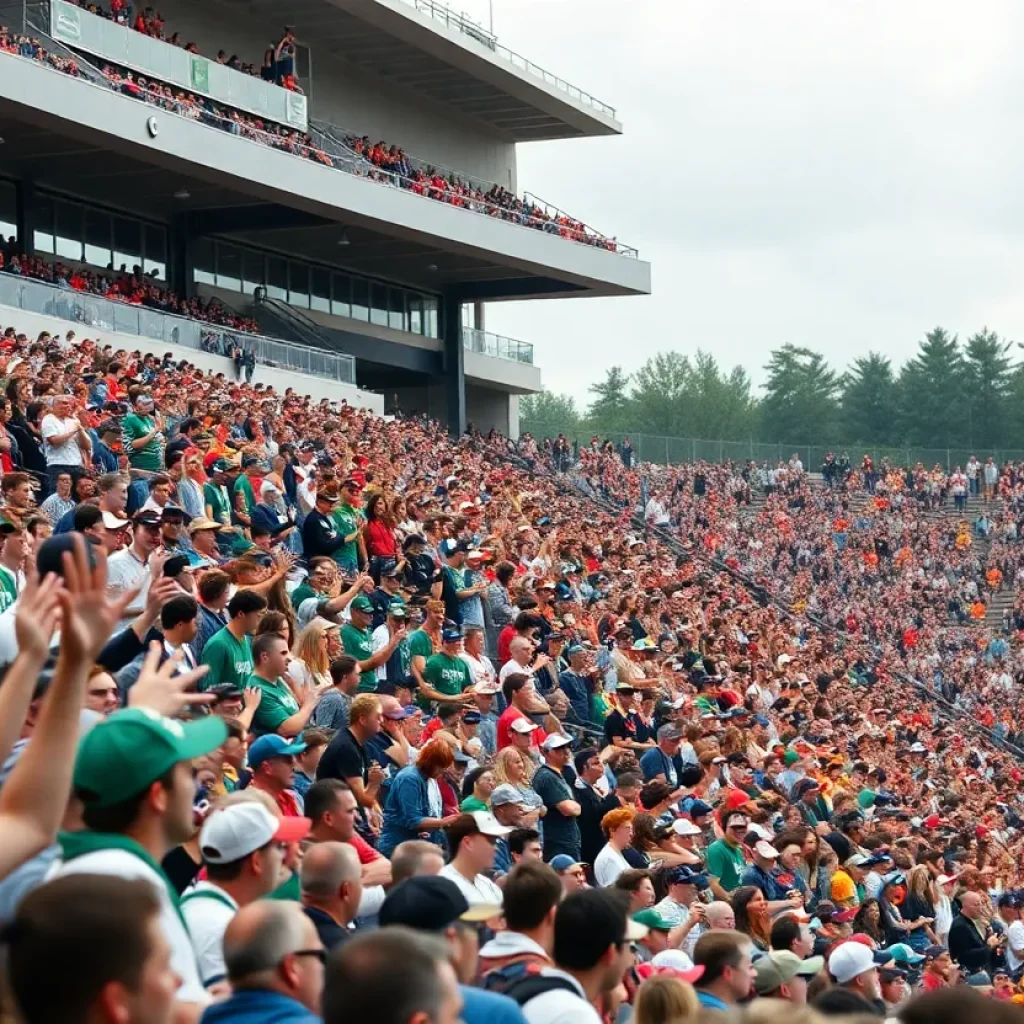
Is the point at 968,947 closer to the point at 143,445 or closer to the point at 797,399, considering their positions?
the point at 143,445

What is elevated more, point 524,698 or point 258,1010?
point 258,1010

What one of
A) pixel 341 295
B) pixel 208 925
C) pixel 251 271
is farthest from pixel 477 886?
pixel 341 295

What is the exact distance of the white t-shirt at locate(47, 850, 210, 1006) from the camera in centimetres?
367

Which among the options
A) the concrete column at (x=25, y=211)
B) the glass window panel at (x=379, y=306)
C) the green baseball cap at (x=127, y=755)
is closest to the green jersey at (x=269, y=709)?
the green baseball cap at (x=127, y=755)

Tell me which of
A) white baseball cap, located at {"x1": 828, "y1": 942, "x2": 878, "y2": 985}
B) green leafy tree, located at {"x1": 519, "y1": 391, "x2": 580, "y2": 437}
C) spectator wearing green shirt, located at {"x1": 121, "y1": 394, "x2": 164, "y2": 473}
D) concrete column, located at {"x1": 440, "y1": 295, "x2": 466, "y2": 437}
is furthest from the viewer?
green leafy tree, located at {"x1": 519, "y1": 391, "x2": 580, "y2": 437}

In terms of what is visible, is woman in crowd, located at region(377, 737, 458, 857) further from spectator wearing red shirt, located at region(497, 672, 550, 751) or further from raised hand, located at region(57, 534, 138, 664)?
raised hand, located at region(57, 534, 138, 664)

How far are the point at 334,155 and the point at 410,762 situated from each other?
31933mm

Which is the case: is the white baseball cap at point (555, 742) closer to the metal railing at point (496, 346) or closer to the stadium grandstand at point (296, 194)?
the stadium grandstand at point (296, 194)

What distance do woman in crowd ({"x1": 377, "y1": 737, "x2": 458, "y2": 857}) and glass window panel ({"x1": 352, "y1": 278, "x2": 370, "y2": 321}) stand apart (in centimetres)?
3822

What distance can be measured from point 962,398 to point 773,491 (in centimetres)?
4680

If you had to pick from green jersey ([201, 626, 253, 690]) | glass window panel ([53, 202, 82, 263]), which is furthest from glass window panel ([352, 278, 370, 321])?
green jersey ([201, 626, 253, 690])

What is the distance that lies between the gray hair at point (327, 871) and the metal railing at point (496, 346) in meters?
44.7

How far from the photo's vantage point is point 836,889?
12.4 metres

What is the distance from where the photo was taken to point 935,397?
293ft
